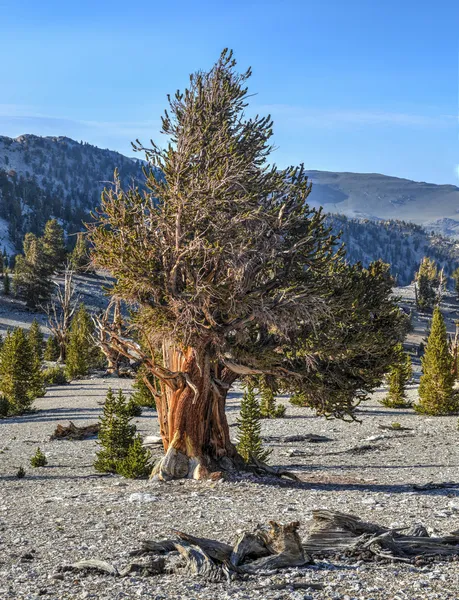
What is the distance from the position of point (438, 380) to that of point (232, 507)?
703 inches

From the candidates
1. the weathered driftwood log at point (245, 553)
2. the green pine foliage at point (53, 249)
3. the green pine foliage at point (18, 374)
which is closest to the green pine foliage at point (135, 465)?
the weathered driftwood log at point (245, 553)

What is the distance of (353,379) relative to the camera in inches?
567

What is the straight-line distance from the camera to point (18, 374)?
1122 inches

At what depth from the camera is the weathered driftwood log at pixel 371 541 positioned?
734 cm

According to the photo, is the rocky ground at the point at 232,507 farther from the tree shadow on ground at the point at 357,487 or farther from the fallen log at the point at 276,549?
the fallen log at the point at 276,549

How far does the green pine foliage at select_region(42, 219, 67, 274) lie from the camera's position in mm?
71438

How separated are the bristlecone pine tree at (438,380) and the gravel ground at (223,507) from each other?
127 inches

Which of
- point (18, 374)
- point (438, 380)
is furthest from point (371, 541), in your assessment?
point (18, 374)

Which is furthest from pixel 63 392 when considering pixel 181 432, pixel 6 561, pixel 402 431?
pixel 6 561

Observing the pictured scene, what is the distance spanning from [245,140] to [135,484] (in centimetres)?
808

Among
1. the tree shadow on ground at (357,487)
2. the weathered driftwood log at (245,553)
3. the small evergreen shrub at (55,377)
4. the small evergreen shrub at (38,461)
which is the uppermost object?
the weathered driftwood log at (245,553)

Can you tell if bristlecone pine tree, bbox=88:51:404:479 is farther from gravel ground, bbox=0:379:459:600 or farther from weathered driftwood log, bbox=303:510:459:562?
weathered driftwood log, bbox=303:510:459:562

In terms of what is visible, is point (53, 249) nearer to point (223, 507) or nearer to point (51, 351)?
point (51, 351)

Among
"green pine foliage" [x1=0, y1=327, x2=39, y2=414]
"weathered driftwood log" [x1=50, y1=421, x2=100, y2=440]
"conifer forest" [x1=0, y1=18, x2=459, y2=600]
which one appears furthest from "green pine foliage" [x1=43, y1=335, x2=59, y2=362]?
"conifer forest" [x1=0, y1=18, x2=459, y2=600]
